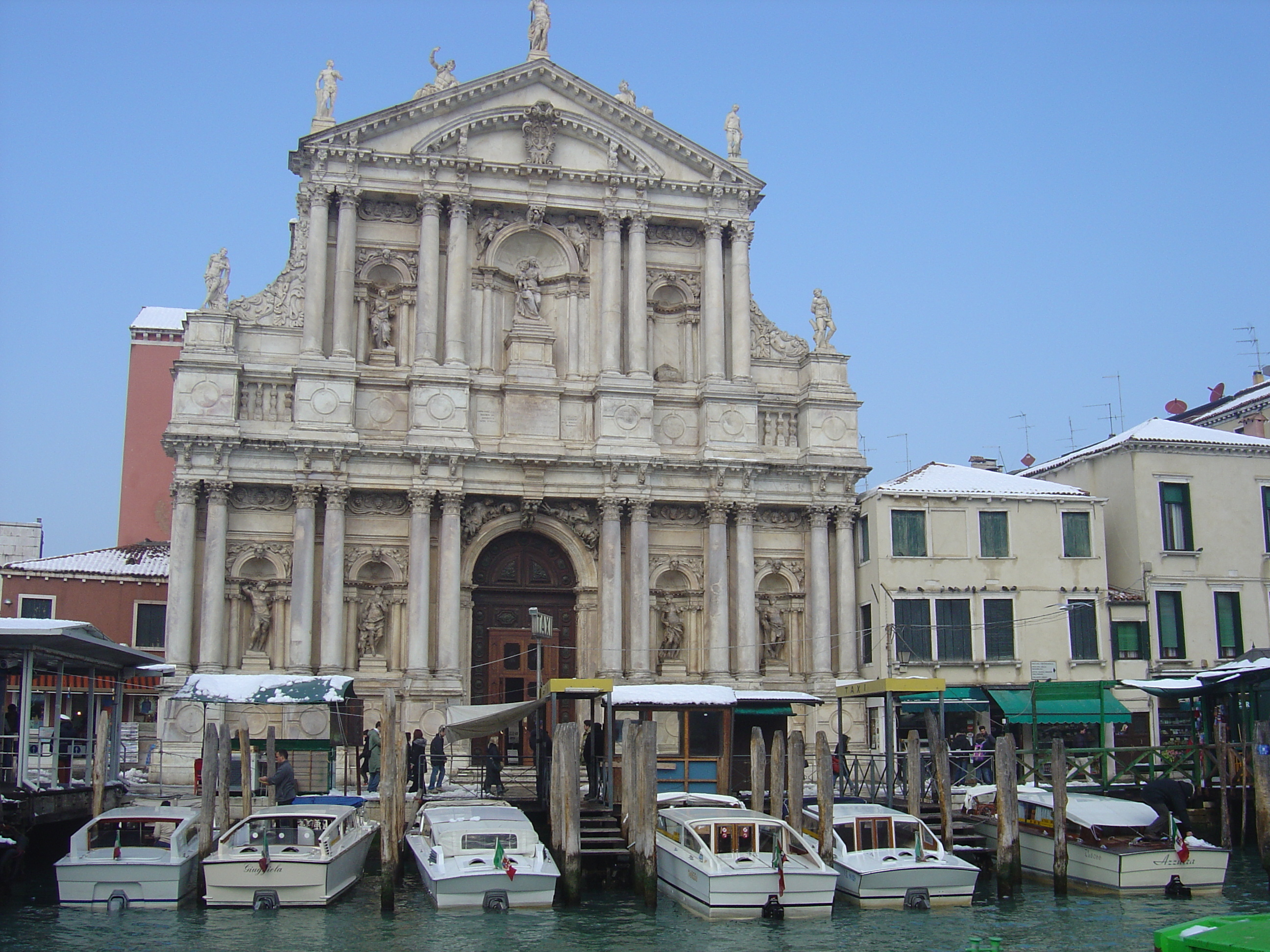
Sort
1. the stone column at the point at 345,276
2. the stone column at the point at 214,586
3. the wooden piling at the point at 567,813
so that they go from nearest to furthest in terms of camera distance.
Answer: the wooden piling at the point at 567,813, the stone column at the point at 214,586, the stone column at the point at 345,276

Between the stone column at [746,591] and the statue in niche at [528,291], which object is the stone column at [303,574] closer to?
the statue in niche at [528,291]

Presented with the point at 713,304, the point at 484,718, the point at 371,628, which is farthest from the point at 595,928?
the point at 713,304

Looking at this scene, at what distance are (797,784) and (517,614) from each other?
540 inches

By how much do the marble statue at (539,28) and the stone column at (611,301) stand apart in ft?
16.0

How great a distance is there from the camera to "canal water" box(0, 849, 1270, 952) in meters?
18.3

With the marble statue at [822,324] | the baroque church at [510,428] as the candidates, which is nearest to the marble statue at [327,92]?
the baroque church at [510,428]

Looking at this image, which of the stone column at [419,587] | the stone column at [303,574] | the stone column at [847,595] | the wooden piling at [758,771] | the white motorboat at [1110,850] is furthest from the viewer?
the stone column at [847,595]

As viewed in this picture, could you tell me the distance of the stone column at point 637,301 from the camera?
36.1 metres

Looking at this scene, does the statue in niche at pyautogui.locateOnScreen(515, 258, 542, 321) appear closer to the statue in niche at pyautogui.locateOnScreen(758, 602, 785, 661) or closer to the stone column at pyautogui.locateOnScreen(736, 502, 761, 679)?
the stone column at pyautogui.locateOnScreen(736, 502, 761, 679)

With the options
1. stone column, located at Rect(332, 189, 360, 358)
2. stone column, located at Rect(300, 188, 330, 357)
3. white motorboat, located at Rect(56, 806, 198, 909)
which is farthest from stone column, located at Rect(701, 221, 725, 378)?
white motorboat, located at Rect(56, 806, 198, 909)

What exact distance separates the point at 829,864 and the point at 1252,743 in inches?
465

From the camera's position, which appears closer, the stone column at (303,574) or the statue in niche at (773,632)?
the stone column at (303,574)

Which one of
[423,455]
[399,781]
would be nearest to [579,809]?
[399,781]

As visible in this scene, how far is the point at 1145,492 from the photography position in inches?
1490
